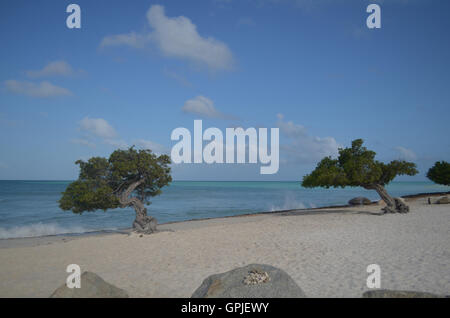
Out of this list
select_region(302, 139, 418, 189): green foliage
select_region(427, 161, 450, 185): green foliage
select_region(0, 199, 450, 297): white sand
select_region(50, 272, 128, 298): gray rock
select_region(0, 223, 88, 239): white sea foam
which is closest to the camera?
select_region(50, 272, 128, 298): gray rock

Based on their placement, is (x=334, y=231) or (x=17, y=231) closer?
(x=334, y=231)

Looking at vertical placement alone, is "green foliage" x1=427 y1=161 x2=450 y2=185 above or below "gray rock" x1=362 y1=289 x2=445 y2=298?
above

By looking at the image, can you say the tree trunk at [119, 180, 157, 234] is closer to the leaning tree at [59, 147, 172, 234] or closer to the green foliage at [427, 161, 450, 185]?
the leaning tree at [59, 147, 172, 234]

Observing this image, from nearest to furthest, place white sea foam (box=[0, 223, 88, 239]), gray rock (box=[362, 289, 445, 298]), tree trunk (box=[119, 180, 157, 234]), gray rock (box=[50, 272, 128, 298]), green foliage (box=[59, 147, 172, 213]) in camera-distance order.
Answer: gray rock (box=[362, 289, 445, 298]) < gray rock (box=[50, 272, 128, 298]) < green foliage (box=[59, 147, 172, 213]) < tree trunk (box=[119, 180, 157, 234]) < white sea foam (box=[0, 223, 88, 239])

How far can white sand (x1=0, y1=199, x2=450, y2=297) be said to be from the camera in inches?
313

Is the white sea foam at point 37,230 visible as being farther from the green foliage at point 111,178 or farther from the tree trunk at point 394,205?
the tree trunk at point 394,205

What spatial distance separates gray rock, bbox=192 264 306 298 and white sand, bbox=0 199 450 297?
5.15 feet

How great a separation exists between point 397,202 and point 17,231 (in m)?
31.9

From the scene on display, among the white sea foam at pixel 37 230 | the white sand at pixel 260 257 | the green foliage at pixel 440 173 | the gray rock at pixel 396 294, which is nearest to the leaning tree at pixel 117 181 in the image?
the white sand at pixel 260 257

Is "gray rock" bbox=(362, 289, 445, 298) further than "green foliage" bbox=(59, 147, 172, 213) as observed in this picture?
No

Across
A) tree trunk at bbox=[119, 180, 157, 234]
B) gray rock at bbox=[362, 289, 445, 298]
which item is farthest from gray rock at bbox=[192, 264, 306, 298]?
tree trunk at bbox=[119, 180, 157, 234]

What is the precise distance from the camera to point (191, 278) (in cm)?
877
